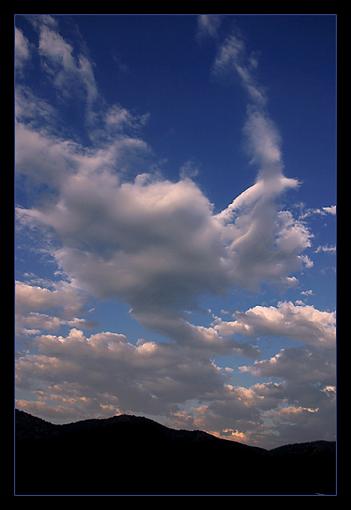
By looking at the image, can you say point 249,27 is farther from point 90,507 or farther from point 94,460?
point 94,460

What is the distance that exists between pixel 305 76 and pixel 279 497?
228 cm

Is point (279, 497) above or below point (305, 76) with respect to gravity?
below
